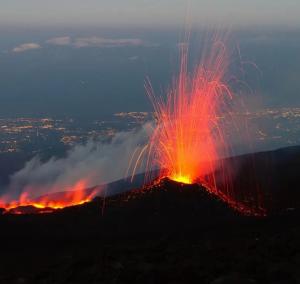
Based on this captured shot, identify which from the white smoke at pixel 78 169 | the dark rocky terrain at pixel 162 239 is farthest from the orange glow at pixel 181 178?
the white smoke at pixel 78 169

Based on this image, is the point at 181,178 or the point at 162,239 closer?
the point at 162,239

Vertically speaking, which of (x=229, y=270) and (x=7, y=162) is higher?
(x=7, y=162)

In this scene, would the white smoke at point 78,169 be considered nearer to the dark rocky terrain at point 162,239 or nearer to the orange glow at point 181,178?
the orange glow at point 181,178

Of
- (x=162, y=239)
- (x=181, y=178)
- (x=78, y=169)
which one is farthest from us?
(x=78, y=169)

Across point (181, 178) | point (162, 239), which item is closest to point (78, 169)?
point (181, 178)

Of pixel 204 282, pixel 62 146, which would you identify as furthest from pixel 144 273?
pixel 62 146

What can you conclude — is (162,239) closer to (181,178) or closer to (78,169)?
(181,178)

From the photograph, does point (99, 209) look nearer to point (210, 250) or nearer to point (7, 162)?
point (210, 250)
